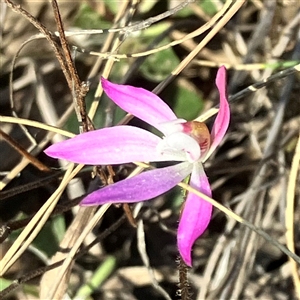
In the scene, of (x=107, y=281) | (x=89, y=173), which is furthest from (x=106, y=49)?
(x=107, y=281)

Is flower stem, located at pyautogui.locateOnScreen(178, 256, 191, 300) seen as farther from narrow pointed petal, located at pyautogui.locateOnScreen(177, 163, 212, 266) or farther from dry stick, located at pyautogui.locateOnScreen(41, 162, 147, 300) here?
dry stick, located at pyautogui.locateOnScreen(41, 162, 147, 300)

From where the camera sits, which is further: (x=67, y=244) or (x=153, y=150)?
(x=67, y=244)

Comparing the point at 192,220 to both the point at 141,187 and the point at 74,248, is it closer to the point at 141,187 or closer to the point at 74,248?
the point at 141,187

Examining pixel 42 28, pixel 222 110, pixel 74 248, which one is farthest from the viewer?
pixel 74 248

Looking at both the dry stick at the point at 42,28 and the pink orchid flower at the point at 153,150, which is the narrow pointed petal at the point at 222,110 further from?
the dry stick at the point at 42,28

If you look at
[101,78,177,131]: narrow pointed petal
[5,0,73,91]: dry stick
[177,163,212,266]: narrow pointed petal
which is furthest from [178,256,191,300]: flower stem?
[5,0,73,91]: dry stick

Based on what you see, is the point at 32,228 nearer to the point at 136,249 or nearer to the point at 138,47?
the point at 136,249

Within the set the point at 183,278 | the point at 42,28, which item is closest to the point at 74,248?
the point at 183,278
